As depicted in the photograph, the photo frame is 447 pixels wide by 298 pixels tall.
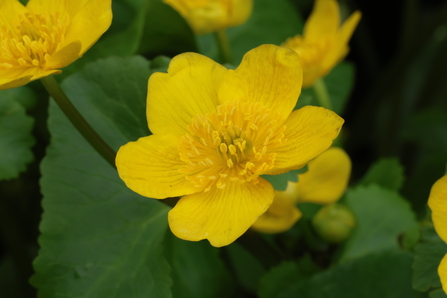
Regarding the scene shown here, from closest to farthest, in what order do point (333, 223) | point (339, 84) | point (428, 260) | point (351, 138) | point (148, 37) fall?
1. point (428, 260)
2. point (333, 223)
3. point (148, 37)
4. point (339, 84)
5. point (351, 138)

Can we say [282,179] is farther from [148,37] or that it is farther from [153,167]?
[148,37]

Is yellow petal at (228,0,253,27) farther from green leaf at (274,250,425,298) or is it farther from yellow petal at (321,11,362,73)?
green leaf at (274,250,425,298)

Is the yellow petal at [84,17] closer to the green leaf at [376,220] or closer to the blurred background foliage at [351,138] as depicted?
the blurred background foliage at [351,138]

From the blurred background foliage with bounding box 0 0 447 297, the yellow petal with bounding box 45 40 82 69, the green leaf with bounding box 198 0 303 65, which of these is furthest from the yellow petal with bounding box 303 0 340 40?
the yellow petal with bounding box 45 40 82 69

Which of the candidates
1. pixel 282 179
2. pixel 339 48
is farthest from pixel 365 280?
pixel 339 48

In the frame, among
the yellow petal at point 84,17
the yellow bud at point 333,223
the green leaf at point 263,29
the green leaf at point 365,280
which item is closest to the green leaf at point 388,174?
the yellow bud at point 333,223

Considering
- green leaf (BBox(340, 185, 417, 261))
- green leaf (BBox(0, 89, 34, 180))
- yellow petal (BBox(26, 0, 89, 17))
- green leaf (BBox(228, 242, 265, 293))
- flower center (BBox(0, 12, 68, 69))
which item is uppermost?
yellow petal (BBox(26, 0, 89, 17))
